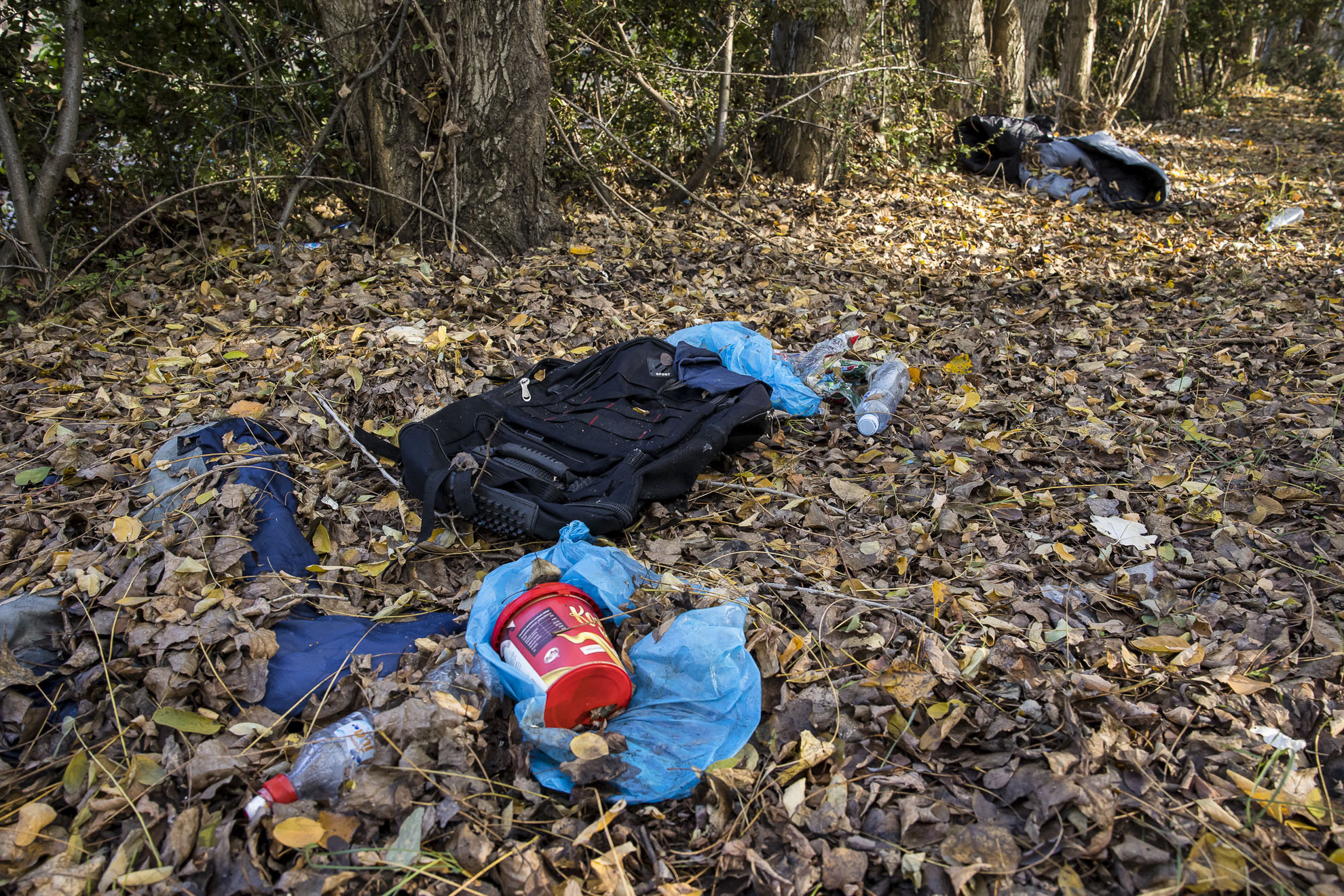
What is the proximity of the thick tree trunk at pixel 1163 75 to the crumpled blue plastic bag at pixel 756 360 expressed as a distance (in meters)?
10.9

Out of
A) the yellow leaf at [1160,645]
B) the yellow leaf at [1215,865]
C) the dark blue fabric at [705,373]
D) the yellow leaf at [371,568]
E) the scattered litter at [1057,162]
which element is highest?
the scattered litter at [1057,162]

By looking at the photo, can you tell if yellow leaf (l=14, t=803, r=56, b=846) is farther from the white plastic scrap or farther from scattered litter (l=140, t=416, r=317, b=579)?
the white plastic scrap

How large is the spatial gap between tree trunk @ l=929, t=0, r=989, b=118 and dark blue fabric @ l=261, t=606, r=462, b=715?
7239 mm

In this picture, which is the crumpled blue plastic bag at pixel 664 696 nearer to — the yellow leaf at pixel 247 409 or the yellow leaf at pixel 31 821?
the yellow leaf at pixel 31 821

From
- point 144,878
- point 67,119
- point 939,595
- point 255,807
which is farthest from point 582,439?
point 67,119

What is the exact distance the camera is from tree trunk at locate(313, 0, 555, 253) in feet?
14.5

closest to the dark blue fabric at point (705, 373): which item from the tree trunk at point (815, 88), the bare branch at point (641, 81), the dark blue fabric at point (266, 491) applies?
the dark blue fabric at point (266, 491)

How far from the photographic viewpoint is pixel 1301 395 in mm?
3549

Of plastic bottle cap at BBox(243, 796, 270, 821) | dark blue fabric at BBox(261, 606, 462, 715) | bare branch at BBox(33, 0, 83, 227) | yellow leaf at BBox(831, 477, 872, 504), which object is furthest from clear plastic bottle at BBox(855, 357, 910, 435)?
bare branch at BBox(33, 0, 83, 227)

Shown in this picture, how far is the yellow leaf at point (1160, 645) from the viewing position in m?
2.18

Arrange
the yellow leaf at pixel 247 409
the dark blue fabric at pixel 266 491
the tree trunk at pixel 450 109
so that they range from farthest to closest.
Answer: the tree trunk at pixel 450 109 → the yellow leaf at pixel 247 409 → the dark blue fabric at pixel 266 491

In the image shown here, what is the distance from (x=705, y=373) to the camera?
3391 millimetres

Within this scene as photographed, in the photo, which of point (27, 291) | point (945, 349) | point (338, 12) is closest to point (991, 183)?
point (945, 349)

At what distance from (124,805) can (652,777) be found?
3.82 ft
